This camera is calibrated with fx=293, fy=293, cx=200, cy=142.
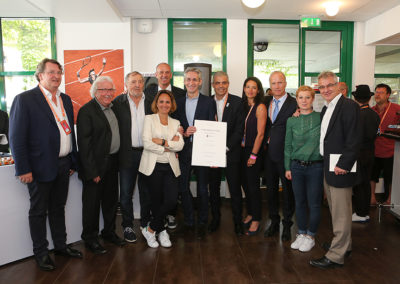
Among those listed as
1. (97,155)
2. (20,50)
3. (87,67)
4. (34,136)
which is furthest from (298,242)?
(20,50)

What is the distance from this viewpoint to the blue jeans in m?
2.77

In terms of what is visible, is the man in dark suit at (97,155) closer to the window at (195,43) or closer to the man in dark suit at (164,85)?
the man in dark suit at (164,85)

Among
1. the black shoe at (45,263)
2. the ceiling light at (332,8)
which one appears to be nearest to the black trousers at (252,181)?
the black shoe at (45,263)

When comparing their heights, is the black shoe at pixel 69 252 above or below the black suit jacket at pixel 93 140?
below

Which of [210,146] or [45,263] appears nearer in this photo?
[45,263]

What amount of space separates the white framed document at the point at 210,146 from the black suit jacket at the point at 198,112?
0.12 meters

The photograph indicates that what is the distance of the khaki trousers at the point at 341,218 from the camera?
251 cm

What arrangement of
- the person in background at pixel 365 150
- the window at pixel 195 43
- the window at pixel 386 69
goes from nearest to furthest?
1. the person in background at pixel 365 150
2. the window at pixel 195 43
3. the window at pixel 386 69

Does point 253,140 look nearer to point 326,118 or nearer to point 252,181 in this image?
point 252,181

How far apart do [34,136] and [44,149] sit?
135mm

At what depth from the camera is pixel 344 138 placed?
2.45 metres

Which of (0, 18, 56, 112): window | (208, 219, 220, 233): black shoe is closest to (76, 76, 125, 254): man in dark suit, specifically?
(208, 219, 220, 233): black shoe

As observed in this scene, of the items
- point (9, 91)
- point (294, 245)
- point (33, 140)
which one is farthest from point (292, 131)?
point (9, 91)

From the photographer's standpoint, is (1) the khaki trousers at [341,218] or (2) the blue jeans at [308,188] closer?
(1) the khaki trousers at [341,218]
